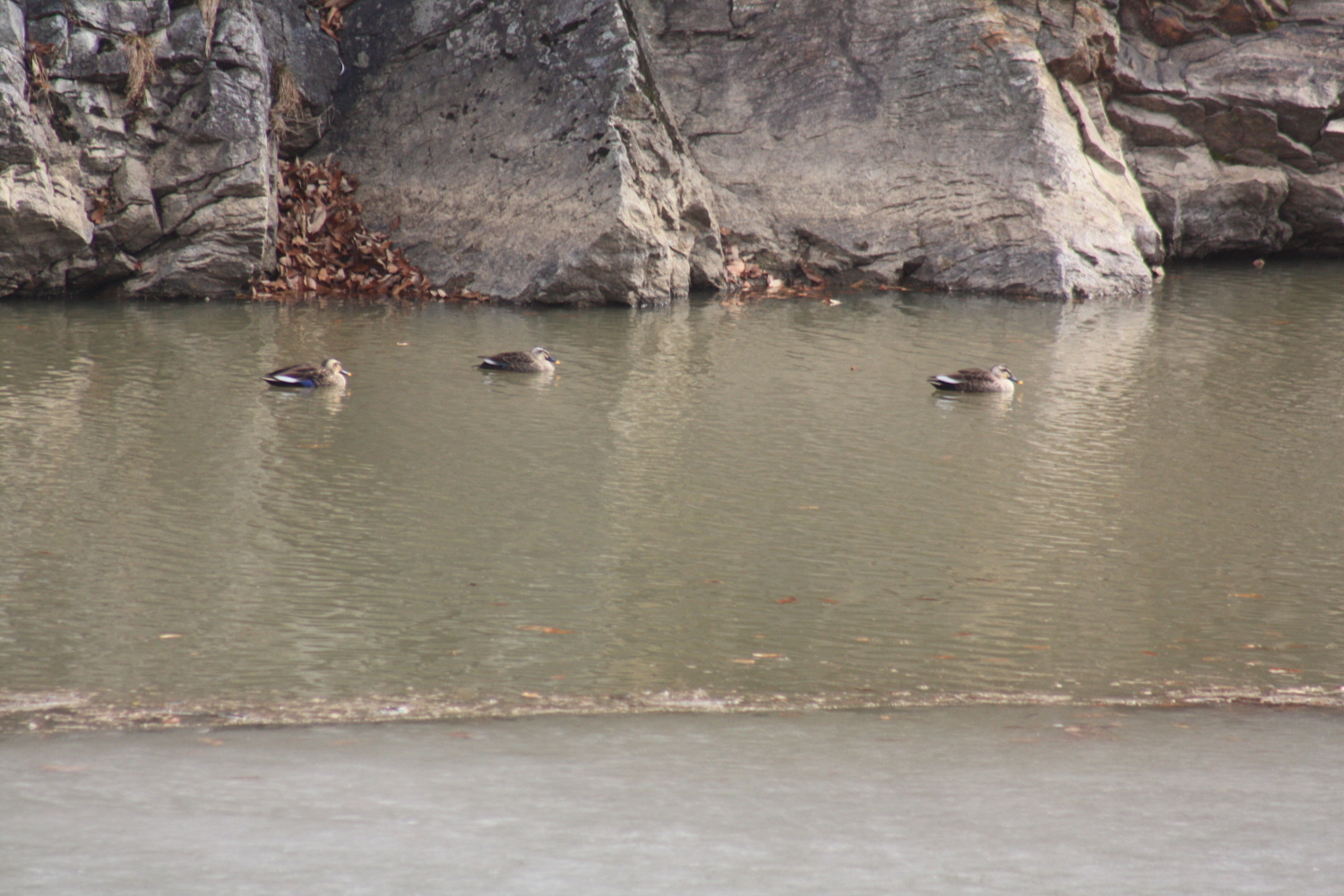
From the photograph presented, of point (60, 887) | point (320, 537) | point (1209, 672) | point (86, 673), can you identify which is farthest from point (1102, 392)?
point (60, 887)

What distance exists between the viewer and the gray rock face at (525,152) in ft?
41.7

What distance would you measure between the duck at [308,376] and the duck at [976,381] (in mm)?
3990

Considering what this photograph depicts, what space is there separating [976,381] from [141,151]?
834 cm

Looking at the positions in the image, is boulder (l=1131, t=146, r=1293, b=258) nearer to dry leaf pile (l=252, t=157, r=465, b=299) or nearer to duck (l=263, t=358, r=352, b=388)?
dry leaf pile (l=252, t=157, r=465, b=299)

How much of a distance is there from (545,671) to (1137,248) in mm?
12135

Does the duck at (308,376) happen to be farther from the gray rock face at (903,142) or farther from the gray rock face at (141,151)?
the gray rock face at (903,142)

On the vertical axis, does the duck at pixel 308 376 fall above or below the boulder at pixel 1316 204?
below

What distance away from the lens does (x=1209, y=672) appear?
4285 millimetres

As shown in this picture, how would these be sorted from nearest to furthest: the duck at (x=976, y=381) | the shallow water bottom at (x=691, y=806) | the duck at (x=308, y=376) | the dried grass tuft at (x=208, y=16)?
the shallow water bottom at (x=691, y=806) < the duck at (x=308, y=376) < the duck at (x=976, y=381) < the dried grass tuft at (x=208, y=16)

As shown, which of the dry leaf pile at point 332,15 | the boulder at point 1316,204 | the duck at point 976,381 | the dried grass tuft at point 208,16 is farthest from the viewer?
the boulder at point 1316,204

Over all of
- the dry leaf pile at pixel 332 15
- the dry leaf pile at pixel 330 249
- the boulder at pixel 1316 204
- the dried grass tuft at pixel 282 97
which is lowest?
the dry leaf pile at pixel 330 249

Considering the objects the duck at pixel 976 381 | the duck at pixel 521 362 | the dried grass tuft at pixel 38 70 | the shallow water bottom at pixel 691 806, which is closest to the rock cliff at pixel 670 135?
the dried grass tuft at pixel 38 70

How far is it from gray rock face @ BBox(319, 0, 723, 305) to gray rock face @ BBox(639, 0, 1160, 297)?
1.05 m

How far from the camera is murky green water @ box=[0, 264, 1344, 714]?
4.28 meters
